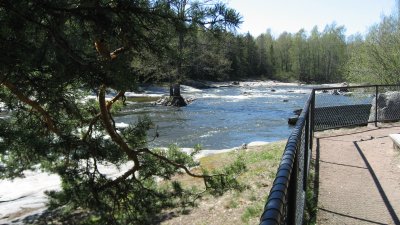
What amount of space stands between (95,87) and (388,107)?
414 inches

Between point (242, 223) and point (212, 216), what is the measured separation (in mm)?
1105

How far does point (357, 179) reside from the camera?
614cm

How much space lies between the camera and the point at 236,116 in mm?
25203

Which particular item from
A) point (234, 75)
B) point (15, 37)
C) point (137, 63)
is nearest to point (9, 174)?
point (137, 63)

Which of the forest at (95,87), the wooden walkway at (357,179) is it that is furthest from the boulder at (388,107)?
the forest at (95,87)

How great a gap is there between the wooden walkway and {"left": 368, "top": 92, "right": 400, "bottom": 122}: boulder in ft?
8.38

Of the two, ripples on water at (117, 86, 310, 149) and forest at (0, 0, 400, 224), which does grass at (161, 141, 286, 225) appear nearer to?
forest at (0, 0, 400, 224)

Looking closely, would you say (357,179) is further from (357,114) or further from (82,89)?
(357,114)

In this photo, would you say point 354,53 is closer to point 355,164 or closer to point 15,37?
point 355,164

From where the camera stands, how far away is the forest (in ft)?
9.81

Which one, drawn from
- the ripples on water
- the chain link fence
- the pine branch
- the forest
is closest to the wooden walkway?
the chain link fence

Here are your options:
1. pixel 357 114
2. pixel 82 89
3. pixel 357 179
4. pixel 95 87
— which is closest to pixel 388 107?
pixel 357 114

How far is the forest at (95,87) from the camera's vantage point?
9.81 ft

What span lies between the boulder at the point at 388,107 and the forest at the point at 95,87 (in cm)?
749
